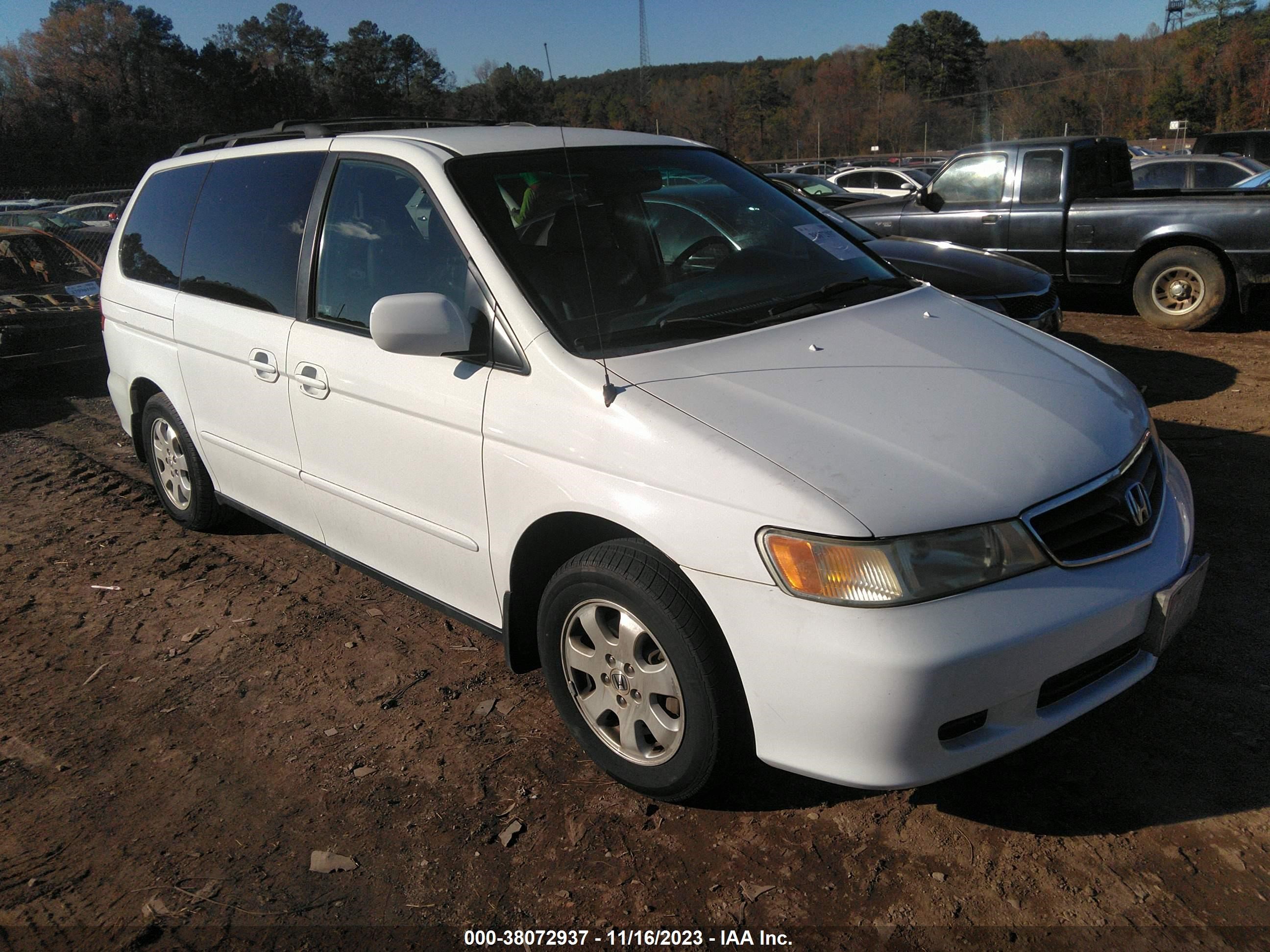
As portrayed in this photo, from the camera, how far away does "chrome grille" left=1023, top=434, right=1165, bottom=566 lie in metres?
2.32

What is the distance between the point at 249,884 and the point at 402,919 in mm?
468

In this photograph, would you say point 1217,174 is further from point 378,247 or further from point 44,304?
point 44,304

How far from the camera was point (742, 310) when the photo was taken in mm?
3076

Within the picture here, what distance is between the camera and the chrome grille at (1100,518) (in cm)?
232

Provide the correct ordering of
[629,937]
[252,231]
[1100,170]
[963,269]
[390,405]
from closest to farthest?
[629,937], [390,405], [252,231], [963,269], [1100,170]

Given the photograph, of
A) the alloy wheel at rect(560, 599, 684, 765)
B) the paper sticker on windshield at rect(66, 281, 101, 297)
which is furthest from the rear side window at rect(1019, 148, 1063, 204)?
the paper sticker on windshield at rect(66, 281, 101, 297)

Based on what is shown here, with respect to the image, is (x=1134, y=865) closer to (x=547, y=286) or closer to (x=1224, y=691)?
(x=1224, y=691)

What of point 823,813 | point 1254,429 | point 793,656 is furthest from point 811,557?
point 1254,429

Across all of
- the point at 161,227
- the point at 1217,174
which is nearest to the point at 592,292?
the point at 161,227

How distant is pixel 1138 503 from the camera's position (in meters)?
2.55

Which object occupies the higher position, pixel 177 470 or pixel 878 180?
pixel 878 180

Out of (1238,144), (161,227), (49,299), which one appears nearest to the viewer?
(161,227)

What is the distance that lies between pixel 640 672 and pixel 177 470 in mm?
3329

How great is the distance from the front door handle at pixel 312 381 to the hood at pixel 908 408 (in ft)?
4.14
